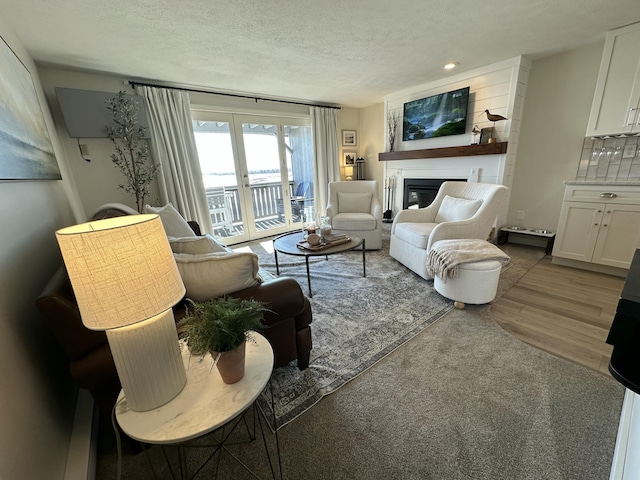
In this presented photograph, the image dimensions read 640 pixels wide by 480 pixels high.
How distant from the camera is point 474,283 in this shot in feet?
6.66

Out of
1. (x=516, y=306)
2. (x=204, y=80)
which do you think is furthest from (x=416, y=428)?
(x=204, y=80)

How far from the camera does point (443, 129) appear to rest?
3.70m

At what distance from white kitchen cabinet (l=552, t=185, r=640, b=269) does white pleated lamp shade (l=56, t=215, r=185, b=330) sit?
12.1 ft

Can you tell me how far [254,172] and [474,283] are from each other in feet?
11.6

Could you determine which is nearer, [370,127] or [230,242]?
[230,242]

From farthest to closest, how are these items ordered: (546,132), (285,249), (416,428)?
(546,132) < (285,249) < (416,428)

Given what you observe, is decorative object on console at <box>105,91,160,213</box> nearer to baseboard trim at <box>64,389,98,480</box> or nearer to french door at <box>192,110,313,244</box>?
french door at <box>192,110,313,244</box>

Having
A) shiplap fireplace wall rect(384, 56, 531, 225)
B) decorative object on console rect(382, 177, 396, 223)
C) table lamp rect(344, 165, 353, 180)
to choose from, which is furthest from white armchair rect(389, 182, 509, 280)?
table lamp rect(344, 165, 353, 180)

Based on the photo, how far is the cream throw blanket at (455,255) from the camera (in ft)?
6.59

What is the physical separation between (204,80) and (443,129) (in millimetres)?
3318

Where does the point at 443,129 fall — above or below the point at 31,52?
below

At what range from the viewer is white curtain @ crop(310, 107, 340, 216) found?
4.64 m

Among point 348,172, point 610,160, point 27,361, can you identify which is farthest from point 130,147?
point 610,160

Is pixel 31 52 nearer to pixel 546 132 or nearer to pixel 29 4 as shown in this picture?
pixel 29 4
